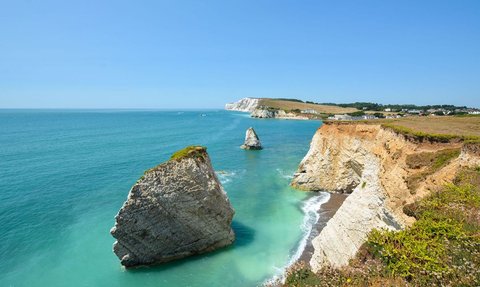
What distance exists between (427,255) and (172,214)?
16676 millimetres

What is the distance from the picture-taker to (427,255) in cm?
1088

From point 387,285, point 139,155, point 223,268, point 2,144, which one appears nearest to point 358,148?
point 223,268

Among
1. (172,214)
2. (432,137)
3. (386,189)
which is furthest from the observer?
(432,137)

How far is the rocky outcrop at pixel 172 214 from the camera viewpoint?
68.5ft

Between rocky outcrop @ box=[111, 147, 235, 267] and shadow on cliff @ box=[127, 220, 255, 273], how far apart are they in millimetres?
398

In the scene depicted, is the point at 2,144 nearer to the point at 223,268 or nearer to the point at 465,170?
the point at 223,268

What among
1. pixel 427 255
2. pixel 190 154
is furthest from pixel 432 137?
pixel 190 154

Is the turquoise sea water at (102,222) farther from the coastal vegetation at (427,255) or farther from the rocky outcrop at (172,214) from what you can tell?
the coastal vegetation at (427,255)

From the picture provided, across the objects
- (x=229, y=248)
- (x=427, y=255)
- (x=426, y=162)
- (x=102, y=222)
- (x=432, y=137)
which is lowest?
(x=229, y=248)

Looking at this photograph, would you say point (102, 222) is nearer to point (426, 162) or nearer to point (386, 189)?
point (386, 189)

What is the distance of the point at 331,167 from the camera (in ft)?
128

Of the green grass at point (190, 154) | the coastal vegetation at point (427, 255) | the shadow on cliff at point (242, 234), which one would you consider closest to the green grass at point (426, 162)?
the coastal vegetation at point (427, 255)

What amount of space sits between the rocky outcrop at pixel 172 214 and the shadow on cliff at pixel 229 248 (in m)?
0.40

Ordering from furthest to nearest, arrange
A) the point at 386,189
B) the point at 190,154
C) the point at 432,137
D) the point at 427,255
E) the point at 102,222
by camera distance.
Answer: the point at 102,222
the point at 190,154
the point at 432,137
the point at 386,189
the point at 427,255
